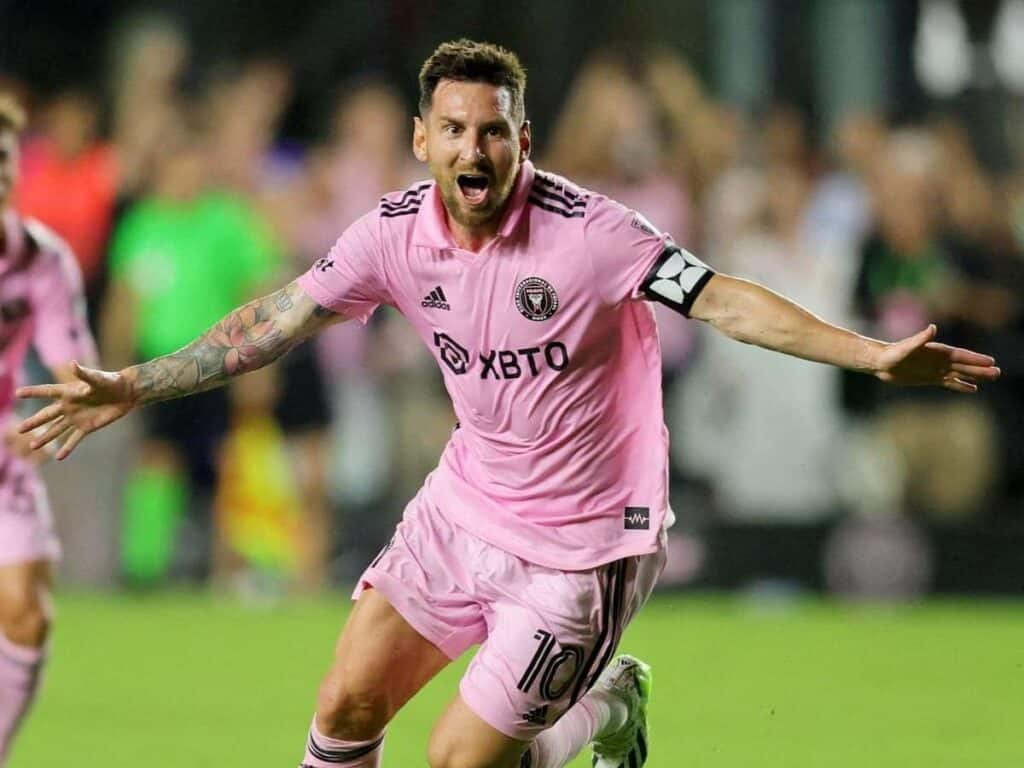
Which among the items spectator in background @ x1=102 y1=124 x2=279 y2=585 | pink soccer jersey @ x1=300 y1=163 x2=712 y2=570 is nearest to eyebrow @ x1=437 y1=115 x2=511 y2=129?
pink soccer jersey @ x1=300 y1=163 x2=712 y2=570

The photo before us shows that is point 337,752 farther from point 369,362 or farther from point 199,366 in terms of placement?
point 369,362

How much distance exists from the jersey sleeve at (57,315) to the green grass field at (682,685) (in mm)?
1667

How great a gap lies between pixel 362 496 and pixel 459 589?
308 inches

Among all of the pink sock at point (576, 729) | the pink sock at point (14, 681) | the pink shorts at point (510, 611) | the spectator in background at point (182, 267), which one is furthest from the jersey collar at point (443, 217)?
the spectator in background at point (182, 267)

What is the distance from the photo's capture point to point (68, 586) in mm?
13930

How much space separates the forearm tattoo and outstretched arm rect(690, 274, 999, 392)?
1.21 m

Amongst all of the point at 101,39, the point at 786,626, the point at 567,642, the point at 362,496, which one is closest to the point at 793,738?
the point at 567,642

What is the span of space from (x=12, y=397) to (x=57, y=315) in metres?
0.34

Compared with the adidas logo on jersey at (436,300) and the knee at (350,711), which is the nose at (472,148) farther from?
the knee at (350,711)

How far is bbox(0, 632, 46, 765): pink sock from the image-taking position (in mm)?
7258

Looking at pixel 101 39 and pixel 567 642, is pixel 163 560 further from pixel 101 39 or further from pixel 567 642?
pixel 567 642

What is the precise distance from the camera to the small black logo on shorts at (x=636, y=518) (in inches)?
241

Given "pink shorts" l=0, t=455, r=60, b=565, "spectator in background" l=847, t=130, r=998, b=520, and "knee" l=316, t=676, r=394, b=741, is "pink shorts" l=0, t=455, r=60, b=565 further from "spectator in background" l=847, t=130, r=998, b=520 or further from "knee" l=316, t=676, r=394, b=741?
"spectator in background" l=847, t=130, r=998, b=520

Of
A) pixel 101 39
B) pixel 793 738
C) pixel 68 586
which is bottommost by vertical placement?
pixel 68 586
